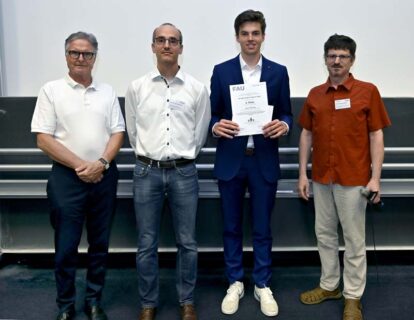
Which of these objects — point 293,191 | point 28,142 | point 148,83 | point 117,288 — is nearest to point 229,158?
point 148,83

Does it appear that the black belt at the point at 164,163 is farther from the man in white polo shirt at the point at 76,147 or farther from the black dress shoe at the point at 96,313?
the black dress shoe at the point at 96,313

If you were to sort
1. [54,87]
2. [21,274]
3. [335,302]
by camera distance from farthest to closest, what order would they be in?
[21,274], [335,302], [54,87]

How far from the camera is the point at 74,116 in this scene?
85.1 inches

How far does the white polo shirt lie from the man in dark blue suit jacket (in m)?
0.66

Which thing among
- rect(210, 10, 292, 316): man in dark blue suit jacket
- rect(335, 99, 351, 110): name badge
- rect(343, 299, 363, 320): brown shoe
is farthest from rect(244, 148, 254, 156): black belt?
rect(343, 299, 363, 320): brown shoe

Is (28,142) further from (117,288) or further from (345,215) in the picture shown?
(345,215)

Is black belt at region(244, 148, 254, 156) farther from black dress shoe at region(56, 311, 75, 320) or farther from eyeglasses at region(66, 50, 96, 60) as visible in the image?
black dress shoe at region(56, 311, 75, 320)

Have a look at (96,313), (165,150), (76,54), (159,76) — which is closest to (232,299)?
(96,313)

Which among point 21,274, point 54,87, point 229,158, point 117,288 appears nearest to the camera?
point 54,87

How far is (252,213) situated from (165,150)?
2.32 feet

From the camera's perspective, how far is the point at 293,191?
2947 mm

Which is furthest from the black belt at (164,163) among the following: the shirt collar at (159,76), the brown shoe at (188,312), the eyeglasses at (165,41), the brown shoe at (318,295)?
the brown shoe at (318,295)

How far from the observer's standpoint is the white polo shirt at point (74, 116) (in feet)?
7.07

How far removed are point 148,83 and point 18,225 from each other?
1.77 m
